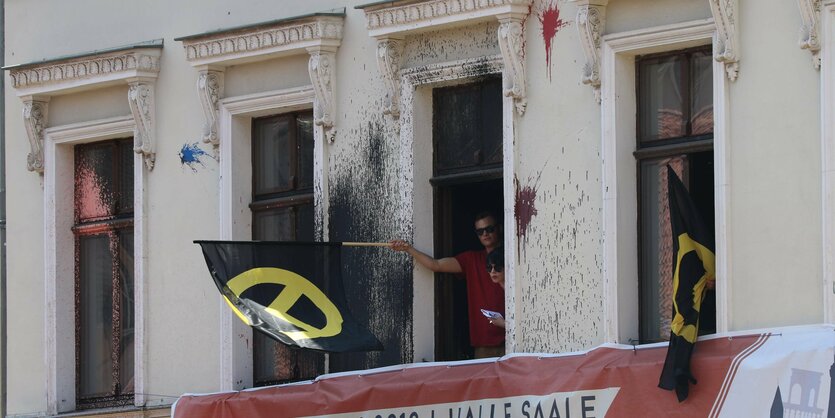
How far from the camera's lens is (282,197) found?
2320 cm

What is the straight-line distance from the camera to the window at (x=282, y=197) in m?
23.0

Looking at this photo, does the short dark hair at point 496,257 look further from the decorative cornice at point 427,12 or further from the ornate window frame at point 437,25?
the decorative cornice at point 427,12

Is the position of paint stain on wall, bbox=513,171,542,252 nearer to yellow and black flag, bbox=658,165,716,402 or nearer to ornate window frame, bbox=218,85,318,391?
yellow and black flag, bbox=658,165,716,402

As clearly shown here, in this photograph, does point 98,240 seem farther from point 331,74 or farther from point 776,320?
point 776,320

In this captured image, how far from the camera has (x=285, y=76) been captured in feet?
75.5

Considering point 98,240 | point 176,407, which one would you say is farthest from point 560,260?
point 98,240

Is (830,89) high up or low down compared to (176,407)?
up

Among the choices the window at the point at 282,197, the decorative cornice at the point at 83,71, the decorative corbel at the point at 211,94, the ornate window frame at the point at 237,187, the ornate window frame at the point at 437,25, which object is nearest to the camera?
the ornate window frame at the point at 437,25

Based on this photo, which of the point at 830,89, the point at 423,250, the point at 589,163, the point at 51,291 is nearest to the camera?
the point at 830,89

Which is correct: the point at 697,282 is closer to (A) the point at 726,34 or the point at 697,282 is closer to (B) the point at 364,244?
(A) the point at 726,34

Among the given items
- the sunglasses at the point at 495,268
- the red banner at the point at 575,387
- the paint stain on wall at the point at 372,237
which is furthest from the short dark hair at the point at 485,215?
the red banner at the point at 575,387

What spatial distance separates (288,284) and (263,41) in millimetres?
2395

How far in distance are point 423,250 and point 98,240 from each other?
412 cm

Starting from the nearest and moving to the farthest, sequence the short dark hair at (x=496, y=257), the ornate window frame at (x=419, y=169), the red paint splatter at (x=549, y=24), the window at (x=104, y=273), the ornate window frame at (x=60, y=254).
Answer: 1. the red paint splatter at (x=549, y=24)
2. the short dark hair at (x=496, y=257)
3. the ornate window frame at (x=419, y=169)
4. the window at (x=104, y=273)
5. the ornate window frame at (x=60, y=254)
